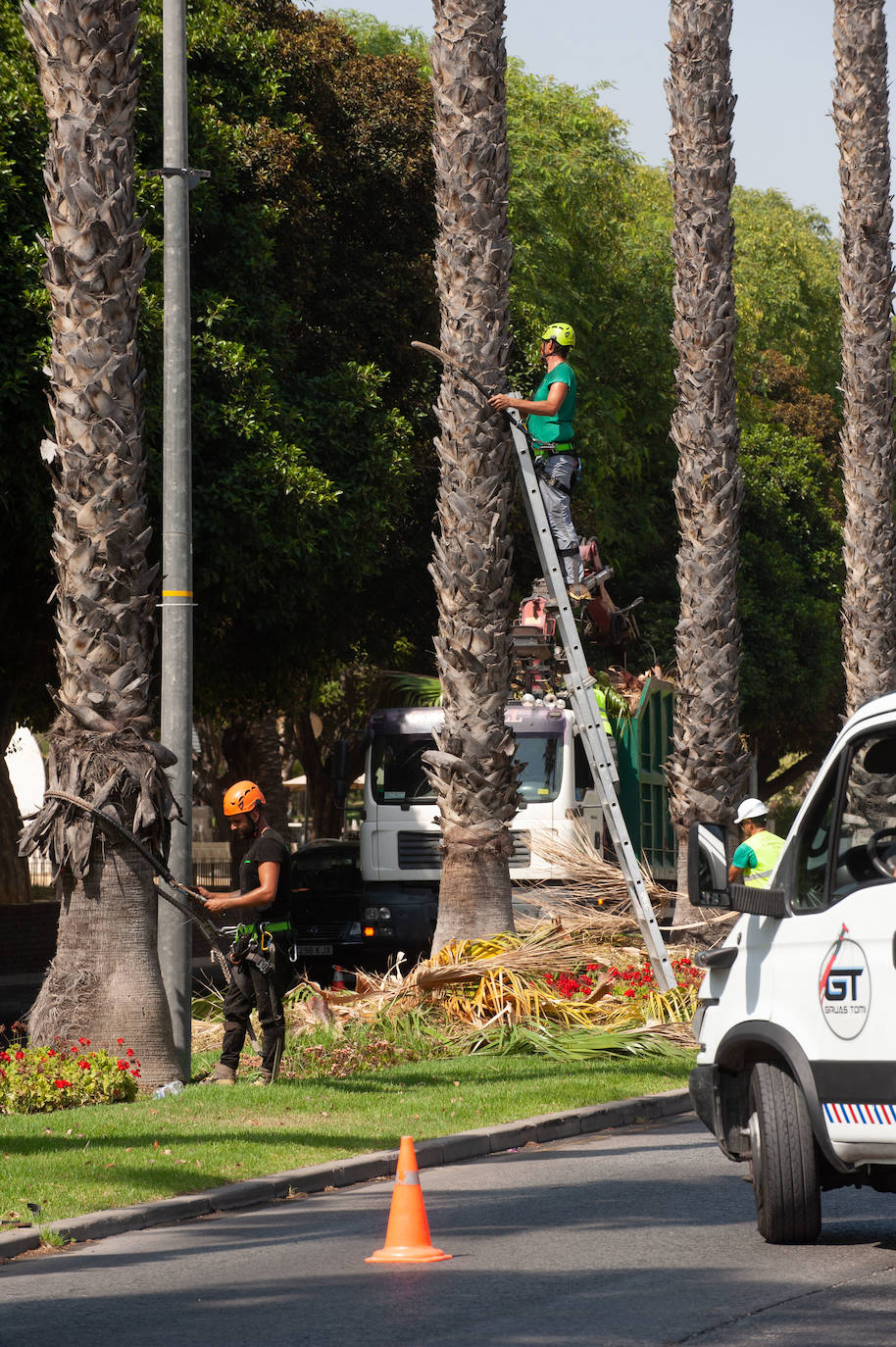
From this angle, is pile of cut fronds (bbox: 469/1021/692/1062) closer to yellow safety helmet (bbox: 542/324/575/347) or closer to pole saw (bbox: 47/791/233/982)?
pole saw (bbox: 47/791/233/982)

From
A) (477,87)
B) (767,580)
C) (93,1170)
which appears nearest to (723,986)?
(93,1170)

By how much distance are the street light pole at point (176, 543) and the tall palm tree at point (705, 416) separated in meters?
8.50

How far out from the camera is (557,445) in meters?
16.9

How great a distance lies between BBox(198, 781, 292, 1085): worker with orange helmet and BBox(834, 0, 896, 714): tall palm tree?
1511 cm

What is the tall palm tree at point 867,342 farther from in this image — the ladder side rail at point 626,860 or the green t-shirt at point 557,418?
the green t-shirt at point 557,418

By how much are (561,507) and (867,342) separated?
39.2 feet

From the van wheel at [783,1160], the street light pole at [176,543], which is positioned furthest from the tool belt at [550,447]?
the van wheel at [783,1160]

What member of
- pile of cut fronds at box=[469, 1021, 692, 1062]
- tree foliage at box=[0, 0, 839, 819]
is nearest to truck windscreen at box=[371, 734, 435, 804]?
tree foliage at box=[0, 0, 839, 819]

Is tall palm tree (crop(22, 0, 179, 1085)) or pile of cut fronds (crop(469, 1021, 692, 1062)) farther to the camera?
pile of cut fronds (crop(469, 1021, 692, 1062))

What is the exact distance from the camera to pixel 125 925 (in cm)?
1296

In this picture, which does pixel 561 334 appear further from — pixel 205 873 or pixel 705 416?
pixel 205 873

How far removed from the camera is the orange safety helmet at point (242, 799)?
12999mm

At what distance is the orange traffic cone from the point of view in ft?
25.7

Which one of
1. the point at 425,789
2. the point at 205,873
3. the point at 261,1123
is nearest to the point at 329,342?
the point at 425,789
